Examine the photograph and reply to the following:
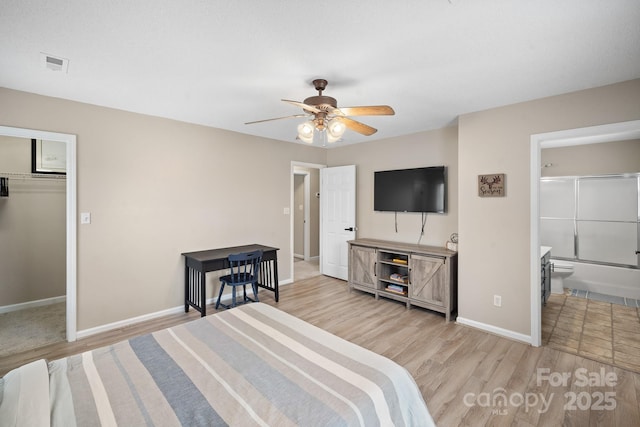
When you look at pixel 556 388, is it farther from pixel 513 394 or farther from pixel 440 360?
pixel 440 360

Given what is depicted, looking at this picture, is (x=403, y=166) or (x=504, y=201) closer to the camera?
(x=504, y=201)

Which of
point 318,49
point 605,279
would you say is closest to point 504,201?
point 318,49

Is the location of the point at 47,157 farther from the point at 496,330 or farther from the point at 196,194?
the point at 496,330

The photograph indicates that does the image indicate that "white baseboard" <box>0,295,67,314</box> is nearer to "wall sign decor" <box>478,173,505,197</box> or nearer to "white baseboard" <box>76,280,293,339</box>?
"white baseboard" <box>76,280,293,339</box>

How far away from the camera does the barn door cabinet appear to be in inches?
139

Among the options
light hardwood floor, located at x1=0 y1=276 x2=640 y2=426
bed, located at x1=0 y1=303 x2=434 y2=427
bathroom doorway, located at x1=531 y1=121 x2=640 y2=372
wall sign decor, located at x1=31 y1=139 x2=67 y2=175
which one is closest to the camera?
bed, located at x1=0 y1=303 x2=434 y2=427

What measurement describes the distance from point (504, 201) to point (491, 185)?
21 centimetres

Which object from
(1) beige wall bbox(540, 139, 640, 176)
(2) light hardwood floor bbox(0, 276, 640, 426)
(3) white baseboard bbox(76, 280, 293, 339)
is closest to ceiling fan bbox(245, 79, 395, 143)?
(2) light hardwood floor bbox(0, 276, 640, 426)

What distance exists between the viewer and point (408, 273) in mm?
3852

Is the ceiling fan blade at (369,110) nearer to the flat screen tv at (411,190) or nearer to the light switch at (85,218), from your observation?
the flat screen tv at (411,190)

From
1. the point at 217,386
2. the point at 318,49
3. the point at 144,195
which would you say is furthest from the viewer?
the point at 144,195

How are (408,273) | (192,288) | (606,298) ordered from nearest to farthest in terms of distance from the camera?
(192,288), (408,273), (606,298)

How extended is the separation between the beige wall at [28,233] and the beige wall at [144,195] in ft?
4.77

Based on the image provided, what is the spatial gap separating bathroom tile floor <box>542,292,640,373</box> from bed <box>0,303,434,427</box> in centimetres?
240
